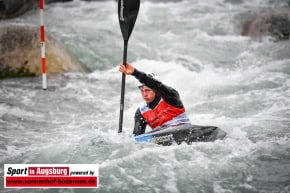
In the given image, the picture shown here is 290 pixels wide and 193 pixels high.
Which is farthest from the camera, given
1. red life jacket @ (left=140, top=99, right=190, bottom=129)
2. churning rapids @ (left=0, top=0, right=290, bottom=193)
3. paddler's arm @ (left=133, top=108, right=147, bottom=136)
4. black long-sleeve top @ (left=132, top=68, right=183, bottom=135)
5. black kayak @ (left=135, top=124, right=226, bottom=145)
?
paddler's arm @ (left=133, top=108, right=147, bottom=136)

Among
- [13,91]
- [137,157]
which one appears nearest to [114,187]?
[137,157]

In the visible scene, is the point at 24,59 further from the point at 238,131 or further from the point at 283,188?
the point at 283,188

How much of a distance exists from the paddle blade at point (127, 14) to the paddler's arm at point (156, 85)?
62 centimetres

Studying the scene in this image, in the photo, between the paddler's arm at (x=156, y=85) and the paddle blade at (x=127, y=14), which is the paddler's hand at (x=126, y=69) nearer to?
the paddler's arm at (x=156, y=85)

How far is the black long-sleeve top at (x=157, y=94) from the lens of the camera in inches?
208

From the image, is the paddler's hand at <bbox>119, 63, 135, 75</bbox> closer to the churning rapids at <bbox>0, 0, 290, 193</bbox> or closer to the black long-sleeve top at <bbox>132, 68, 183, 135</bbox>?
the black long-sleeve top at <bbox>132, 68, 183, 135</bbox>

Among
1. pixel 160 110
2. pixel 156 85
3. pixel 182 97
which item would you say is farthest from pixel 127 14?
pixel 182 97

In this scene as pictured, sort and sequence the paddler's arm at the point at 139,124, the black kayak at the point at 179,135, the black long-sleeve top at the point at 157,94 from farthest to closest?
the paddler's arm at the point at 139,124
the black kayak at the point at 179,135
the black long-sleeve top at the point at 157,94

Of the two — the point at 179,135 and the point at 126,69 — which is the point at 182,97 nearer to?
the point at 179,135

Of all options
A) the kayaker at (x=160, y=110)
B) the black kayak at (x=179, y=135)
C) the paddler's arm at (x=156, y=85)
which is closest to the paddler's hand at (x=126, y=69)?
the paddler's arm at (x=156, y=85)

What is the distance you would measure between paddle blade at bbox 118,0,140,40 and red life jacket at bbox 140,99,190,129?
87 cm

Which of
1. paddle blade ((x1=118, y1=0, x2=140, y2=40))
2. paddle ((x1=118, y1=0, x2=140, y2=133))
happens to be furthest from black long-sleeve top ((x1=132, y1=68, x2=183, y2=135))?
paddle blade ((x1=118, y1=0, x2=140, y2=40))

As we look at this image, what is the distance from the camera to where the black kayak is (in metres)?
5.57

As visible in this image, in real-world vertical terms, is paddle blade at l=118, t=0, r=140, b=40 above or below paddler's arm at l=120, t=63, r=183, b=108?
above
